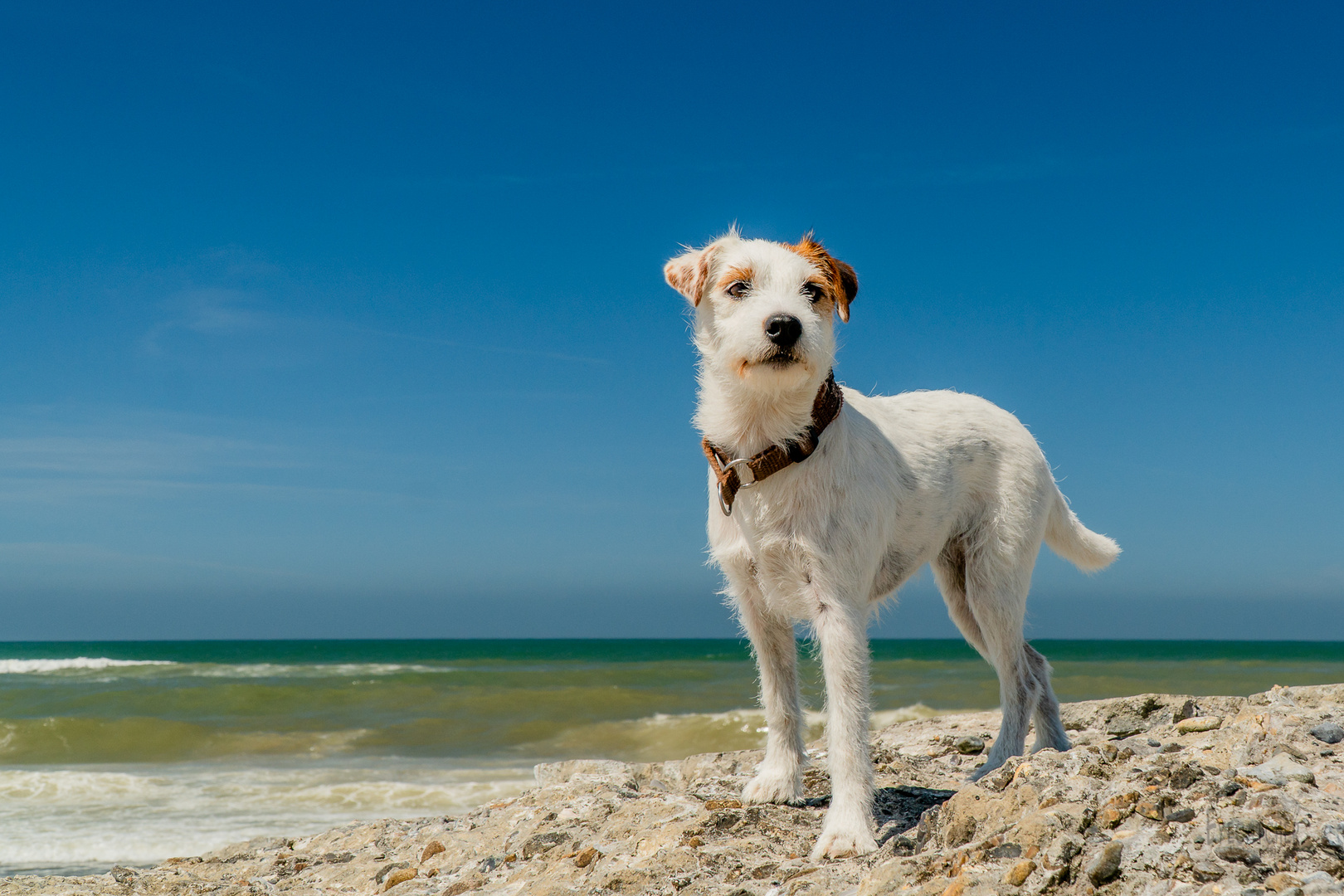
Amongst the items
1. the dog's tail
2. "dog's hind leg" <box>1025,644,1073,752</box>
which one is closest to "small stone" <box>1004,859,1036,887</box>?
"dog's hind leg" <box>1025,644,1073,752</box>

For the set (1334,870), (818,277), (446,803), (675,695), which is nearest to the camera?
(1334,870)

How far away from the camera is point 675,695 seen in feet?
68.8

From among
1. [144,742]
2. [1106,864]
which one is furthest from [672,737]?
[1106,864]

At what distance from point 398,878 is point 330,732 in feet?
39.7

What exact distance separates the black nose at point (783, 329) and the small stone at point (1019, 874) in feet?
6.55

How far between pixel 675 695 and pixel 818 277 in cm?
1814

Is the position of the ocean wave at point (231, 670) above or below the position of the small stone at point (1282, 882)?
below

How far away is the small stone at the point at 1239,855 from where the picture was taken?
2.71 meters

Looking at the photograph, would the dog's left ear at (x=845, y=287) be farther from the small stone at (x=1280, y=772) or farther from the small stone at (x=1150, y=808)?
the small stone at (x=1280, y=772)

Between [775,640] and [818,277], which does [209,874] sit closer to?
[775,640]

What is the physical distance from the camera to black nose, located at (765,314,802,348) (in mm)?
3674

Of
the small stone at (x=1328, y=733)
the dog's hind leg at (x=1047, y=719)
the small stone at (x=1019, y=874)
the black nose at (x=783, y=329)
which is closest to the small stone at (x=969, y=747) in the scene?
the dog's hind leg at (x=1047, y=719)

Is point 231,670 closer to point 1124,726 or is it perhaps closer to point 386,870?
point 386,870

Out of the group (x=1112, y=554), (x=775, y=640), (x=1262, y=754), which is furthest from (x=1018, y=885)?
(x=1112, y=554)
